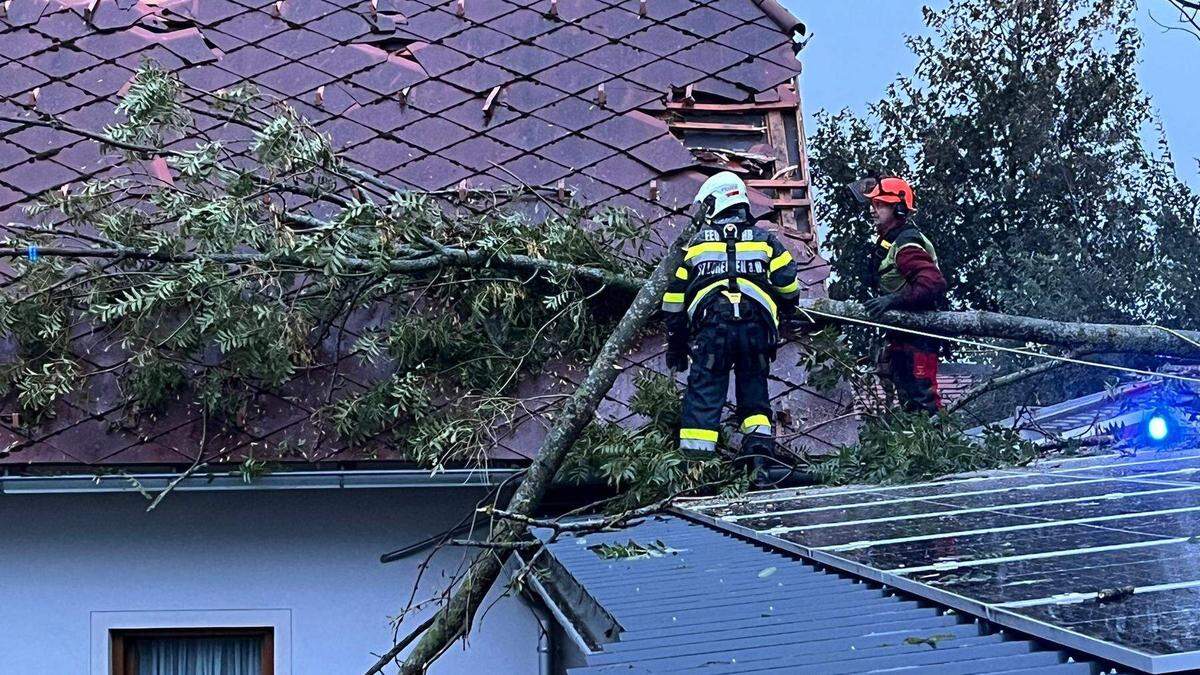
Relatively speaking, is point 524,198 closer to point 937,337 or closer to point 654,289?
Answer: point 654,289

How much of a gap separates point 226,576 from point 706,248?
2461 millimetres

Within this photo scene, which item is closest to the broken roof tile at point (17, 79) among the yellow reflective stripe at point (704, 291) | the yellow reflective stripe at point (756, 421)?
the yellow reflective stripe at point (704, 291)

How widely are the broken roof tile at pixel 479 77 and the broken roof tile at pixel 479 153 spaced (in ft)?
1.44

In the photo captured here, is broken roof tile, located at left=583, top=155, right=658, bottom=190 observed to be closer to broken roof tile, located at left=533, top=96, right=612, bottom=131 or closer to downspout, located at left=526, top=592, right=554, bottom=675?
broken roof tile, located at left=533, top=96, right=612, bottom=131

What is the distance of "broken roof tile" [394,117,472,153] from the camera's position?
6.50m

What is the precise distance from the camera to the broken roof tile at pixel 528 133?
655cm

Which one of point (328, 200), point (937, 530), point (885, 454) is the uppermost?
point (328, 200)

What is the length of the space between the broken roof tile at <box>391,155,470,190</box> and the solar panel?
7.82 feet

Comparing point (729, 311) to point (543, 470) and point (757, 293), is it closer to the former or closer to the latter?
point (757, 293)

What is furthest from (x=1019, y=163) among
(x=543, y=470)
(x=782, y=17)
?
(x=543, y=470)

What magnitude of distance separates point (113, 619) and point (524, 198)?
271cm

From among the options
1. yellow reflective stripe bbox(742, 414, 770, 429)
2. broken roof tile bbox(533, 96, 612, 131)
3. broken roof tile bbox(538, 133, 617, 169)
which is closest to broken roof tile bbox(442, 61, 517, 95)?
broken roof tile bbox(533, 96, 612, 131)

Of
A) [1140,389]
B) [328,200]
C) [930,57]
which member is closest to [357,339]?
[328,200]

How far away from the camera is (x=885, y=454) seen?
16.6 feet
